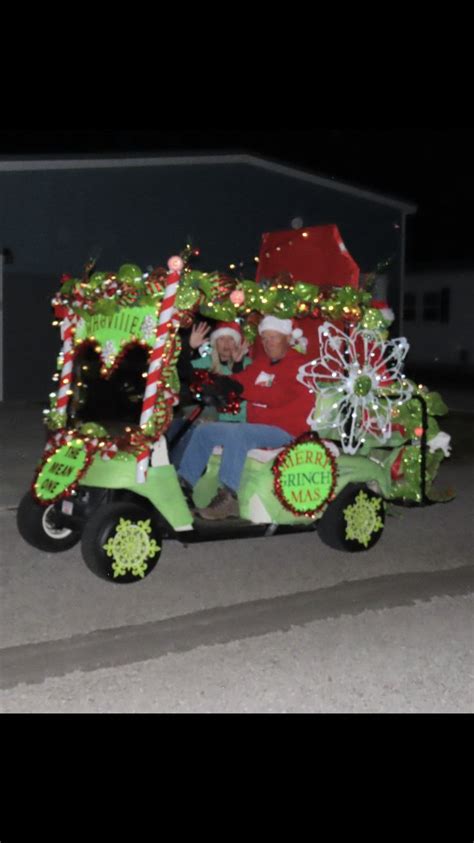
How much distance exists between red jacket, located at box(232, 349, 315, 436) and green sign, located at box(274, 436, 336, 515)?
245mm

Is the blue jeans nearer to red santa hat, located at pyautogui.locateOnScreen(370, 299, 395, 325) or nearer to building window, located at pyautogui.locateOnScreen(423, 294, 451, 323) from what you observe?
red santa hat, located at pyautogui.locateOnScreen(370, 299, 395, 325)

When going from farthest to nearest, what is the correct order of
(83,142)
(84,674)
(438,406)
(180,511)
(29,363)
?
(83,142), (29,363), (438,406), (180,511), (84,674)

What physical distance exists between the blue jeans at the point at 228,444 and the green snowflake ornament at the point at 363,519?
0.72 m

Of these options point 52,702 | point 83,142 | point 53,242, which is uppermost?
point 83,142

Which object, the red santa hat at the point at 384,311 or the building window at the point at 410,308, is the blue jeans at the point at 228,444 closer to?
the red santa hat at the point at 384,311

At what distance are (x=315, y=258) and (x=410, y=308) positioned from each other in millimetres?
28178

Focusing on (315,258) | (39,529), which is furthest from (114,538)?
(315,258)

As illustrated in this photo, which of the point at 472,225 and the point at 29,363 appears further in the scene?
the point at 472,225

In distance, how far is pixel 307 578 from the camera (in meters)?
6.85

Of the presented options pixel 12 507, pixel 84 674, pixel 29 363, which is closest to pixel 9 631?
pixel 84 674

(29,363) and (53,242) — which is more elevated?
(53,242)

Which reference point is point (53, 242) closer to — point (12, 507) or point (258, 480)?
point (12, 507)

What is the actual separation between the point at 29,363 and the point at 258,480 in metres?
13.0

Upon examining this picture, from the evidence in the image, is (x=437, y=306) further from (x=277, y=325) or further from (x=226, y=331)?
(x=277, y=325)
